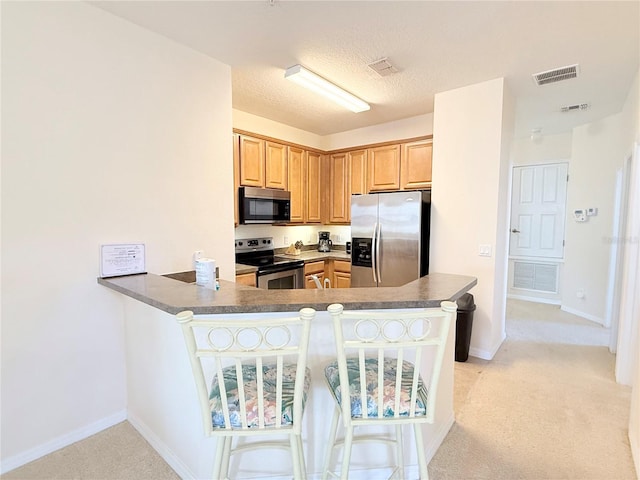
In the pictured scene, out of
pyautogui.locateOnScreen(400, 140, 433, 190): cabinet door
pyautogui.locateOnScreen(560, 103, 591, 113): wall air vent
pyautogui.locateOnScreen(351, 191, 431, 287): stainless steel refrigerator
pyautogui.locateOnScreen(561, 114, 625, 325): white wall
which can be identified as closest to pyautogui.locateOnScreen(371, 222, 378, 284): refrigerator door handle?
pyautogui.locateOnScreen(351, 191, 431, 287): stainless steel refrigerator

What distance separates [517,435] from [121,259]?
9.37 ft

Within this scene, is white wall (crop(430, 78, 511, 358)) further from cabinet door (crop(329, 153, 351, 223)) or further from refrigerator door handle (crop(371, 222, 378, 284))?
cabinet door (crop(329, 153, 351, 223))

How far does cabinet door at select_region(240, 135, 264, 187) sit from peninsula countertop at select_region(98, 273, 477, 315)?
76.5 inches

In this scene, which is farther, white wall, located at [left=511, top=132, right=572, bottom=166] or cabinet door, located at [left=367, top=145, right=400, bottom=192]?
white wall, located at [left=511, top=132, right=572, bottom=166]

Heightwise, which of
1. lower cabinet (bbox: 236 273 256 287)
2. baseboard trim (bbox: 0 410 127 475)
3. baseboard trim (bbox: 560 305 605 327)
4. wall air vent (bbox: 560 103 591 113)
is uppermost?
wall air vent (bbox: 560 103 591 113)

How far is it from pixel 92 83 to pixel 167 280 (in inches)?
51.9

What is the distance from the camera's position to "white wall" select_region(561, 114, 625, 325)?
4098 millimetres

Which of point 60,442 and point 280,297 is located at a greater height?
point 280,297

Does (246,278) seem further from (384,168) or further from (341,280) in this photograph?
(384,168)

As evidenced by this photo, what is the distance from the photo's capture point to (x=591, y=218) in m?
4.40

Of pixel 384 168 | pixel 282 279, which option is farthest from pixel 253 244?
pixel 384 168

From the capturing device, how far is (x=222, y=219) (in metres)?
2.72

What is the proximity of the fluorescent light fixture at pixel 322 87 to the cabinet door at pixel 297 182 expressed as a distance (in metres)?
1.03

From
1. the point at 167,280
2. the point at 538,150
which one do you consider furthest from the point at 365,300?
the point at 538,150
